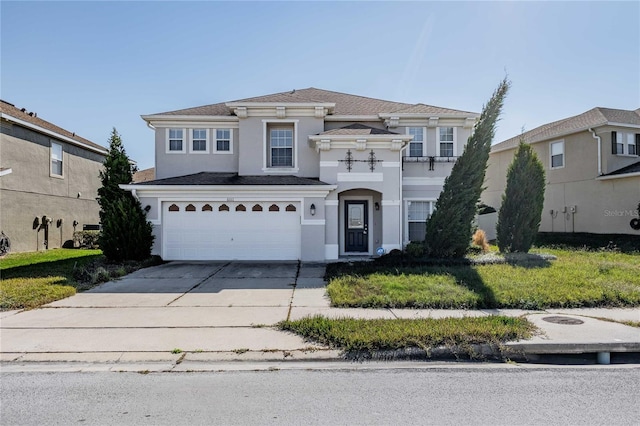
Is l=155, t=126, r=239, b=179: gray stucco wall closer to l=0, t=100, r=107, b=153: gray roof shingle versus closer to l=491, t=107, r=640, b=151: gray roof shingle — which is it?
l=0, t=100, r=107, b=153: gray roof shingle

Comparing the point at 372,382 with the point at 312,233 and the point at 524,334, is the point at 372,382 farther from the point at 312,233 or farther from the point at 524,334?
the point at 312,233

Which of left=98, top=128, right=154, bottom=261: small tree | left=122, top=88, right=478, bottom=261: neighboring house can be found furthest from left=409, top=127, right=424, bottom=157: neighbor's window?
left=98, top=128, right=154, bottom=261: small tree

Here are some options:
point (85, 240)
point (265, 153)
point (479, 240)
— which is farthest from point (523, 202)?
point (85, 240)

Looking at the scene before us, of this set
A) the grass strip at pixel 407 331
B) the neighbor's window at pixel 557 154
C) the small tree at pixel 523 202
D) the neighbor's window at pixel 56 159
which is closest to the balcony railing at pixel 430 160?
the small tree at pixel 523 202

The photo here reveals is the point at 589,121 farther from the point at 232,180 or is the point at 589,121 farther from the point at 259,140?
the point at 232,180

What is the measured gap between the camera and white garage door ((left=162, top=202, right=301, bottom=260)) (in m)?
14.2

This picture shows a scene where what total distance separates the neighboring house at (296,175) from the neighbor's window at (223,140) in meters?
0.04

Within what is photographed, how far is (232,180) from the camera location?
14602 mm

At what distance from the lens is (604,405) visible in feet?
13.4

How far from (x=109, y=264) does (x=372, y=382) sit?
1106 cm

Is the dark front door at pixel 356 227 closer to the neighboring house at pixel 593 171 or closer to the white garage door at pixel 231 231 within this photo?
the white garage door at pixel 231 231

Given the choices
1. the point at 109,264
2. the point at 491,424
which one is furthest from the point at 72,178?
the point at 491,424

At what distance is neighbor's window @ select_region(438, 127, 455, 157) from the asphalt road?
11.7 metres

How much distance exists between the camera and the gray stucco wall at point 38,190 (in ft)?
52.7
